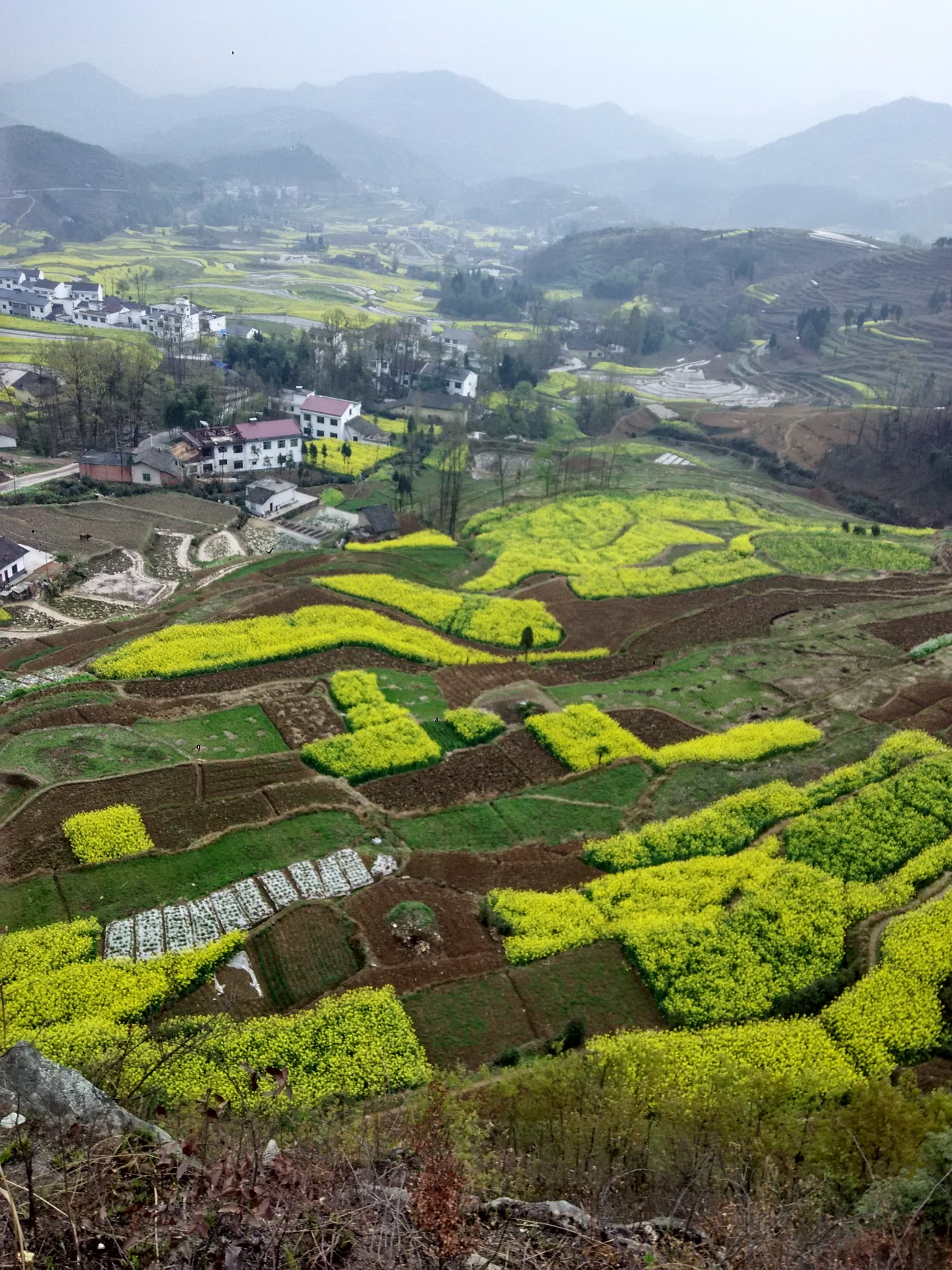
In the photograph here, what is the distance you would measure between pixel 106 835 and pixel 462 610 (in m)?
22.8

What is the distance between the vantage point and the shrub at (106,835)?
2242cm

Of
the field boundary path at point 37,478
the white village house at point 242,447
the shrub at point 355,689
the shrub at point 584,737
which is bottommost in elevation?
the shrub at point 584,737

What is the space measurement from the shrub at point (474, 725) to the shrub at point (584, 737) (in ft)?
4.33

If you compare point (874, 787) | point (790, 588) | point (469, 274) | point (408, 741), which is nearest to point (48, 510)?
point (408, 741)

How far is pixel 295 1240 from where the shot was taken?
7.44 metres

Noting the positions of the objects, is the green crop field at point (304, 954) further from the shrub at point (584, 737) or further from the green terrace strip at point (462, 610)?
the green terrace strip at point (462, 610)

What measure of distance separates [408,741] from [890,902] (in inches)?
614

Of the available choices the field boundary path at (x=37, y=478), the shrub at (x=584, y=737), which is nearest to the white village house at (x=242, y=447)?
the field boundary path at (x=37, y=478)

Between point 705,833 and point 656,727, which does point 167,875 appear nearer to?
point 705,833

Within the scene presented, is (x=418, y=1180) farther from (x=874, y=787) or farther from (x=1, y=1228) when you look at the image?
(x=874, y=787)

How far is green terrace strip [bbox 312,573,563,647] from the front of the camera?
134 ft

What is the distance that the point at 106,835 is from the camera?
2298 cm

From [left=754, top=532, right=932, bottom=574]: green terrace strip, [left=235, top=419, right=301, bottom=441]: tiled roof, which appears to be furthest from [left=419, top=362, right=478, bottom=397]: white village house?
[left=754, top=532, right=932, bottom=574]: green terrace strip

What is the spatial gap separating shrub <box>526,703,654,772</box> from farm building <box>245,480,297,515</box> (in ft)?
114
